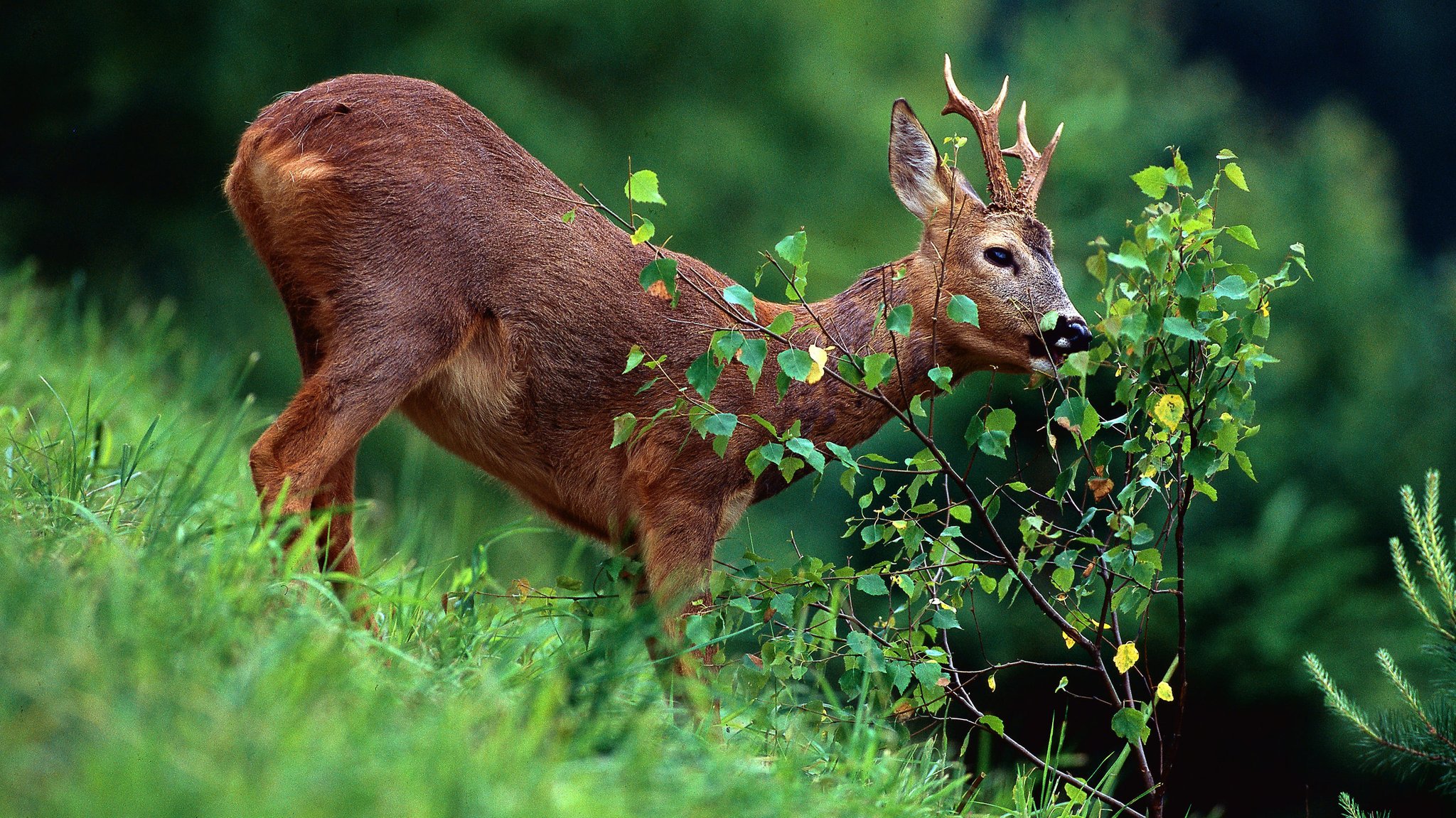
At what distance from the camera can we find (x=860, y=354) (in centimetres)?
500

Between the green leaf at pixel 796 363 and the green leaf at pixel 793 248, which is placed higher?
the green leaf at pixel 793 248

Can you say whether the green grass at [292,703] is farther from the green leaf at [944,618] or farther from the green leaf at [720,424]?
the green leaf at [720,424]

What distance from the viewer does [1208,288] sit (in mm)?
4184

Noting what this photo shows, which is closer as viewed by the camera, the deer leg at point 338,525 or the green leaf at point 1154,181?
the green leaf at point 1154,181

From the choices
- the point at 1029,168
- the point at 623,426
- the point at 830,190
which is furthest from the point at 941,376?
the point at 830,190

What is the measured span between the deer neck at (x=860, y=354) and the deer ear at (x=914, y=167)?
25cm

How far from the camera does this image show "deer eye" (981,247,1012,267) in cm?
498

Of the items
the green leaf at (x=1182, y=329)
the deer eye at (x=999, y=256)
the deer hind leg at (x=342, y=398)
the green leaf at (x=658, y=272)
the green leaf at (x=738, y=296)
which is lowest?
the deer hind leg at (x=342, y=398)

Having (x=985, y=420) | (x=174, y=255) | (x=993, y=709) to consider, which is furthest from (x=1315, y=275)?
(x=174, y=255)

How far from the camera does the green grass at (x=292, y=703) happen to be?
218 centimetres

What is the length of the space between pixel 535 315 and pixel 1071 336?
174cm

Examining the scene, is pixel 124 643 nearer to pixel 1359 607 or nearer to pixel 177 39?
pixel 1359 607

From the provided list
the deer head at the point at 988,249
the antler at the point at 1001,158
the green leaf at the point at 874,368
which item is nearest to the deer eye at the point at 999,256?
the deer head at the point at 988,249

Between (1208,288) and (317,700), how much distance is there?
2807mm
